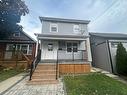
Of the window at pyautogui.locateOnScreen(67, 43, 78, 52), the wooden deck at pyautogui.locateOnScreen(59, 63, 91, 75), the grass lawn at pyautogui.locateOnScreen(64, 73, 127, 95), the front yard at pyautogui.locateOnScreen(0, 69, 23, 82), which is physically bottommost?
the grass lawn at pyautogui.locateOnScreen(64, 73, 127, 95)

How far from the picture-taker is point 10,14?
54.0 feet

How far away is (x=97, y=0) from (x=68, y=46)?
6671mm

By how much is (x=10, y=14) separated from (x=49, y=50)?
8.44 m

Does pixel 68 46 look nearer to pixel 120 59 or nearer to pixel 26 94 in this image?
pixel 120 59

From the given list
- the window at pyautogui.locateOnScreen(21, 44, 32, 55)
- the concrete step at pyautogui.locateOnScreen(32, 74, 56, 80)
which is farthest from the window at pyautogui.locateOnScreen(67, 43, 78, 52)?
the window at pyautogui.locateOnScreen(21, 44, 32, 55)

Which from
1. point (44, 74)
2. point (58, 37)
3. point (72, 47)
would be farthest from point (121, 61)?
point (44, 74)

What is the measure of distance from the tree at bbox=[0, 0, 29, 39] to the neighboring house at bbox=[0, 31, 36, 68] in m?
1.42

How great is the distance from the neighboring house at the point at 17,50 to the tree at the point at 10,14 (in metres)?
1.42

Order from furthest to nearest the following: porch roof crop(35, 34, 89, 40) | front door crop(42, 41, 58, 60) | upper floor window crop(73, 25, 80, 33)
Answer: upper floor window crop(73, 25, 80, 33)
front door crop(42, 41, 58, 60)
porch roof crop(35, 34, 89, 40)

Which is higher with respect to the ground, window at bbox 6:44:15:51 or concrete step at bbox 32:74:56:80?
window at bbox 6:44:15:51

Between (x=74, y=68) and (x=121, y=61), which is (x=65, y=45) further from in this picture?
(x=121, y=61)

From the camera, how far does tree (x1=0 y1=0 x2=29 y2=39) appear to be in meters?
15.7

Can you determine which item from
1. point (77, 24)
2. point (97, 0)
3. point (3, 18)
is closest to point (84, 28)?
point (77, 24)

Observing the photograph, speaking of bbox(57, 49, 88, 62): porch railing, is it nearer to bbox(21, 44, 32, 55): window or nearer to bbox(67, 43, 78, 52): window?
bbox(67, 43, 78, 52): window
